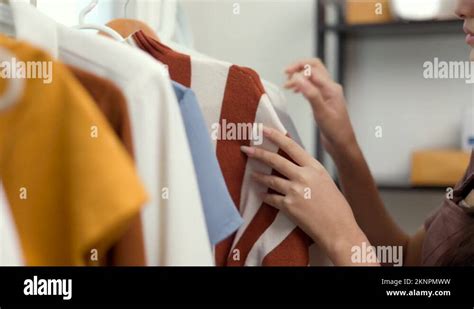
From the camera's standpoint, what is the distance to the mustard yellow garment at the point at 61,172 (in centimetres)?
41

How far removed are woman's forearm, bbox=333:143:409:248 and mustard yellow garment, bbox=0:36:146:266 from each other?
0.46 m

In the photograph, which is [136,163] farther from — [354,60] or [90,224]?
[354,60]

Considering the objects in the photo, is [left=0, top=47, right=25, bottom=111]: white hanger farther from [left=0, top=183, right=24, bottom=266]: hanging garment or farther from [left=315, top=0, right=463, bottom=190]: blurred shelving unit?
[left=315, top=0, right=463, bottom=190]: blurred shelving unit

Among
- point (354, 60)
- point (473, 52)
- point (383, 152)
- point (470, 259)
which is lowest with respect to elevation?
point (470, 259)

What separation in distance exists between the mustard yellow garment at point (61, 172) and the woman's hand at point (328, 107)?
0.44 m

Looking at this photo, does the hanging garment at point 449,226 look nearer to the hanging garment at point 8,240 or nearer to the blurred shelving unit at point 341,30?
the hanging garment at point 8,240

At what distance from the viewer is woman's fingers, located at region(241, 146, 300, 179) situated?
65 centimetres

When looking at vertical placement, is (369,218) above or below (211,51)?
below

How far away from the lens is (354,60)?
1618 mm

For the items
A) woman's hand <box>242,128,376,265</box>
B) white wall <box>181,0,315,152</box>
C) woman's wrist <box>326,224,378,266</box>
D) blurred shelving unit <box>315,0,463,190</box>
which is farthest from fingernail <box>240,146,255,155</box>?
blurred shelving unit <box>315,0,463,190</box>

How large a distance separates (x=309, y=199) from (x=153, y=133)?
0.74 feet

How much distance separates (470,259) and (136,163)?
46 cm
